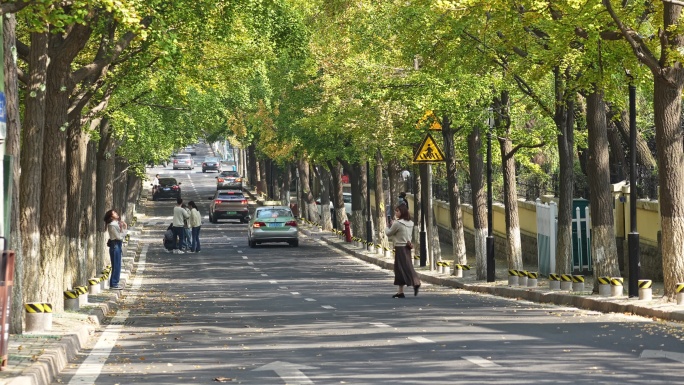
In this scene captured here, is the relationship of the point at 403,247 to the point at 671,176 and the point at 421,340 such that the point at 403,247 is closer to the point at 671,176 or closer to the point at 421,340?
the point at 671,176

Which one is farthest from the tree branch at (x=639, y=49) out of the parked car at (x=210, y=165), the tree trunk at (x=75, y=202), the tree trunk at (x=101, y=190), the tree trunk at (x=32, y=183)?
the parked car at (x=210, y=165)

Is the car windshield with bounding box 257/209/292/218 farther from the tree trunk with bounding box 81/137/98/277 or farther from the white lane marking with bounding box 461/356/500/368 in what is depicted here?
the white lane marking with bounding box 461/356/500/368

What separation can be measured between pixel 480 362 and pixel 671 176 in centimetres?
1016

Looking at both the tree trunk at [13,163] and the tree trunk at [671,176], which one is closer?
the tree trunk at [13,163]

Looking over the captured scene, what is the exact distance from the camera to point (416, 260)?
43.9 meters

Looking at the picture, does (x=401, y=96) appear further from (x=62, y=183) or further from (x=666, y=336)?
(x=666, y=336)

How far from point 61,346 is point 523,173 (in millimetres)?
39403

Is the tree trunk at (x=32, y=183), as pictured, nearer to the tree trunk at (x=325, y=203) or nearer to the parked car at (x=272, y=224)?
the parked car at (x=272, y=224)

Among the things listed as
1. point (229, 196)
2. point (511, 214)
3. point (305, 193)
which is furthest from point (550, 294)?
point (229, 196)

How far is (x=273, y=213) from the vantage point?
185 ft

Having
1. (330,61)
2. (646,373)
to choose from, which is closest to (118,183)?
(330,61)

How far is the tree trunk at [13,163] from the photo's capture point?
58.4 ft

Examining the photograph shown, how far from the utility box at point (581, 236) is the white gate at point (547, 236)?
52 centimetres

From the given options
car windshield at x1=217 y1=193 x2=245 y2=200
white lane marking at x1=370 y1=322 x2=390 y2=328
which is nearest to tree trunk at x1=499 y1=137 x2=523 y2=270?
white lane marking at x1=370 y1=322 x2=390 y2=328
